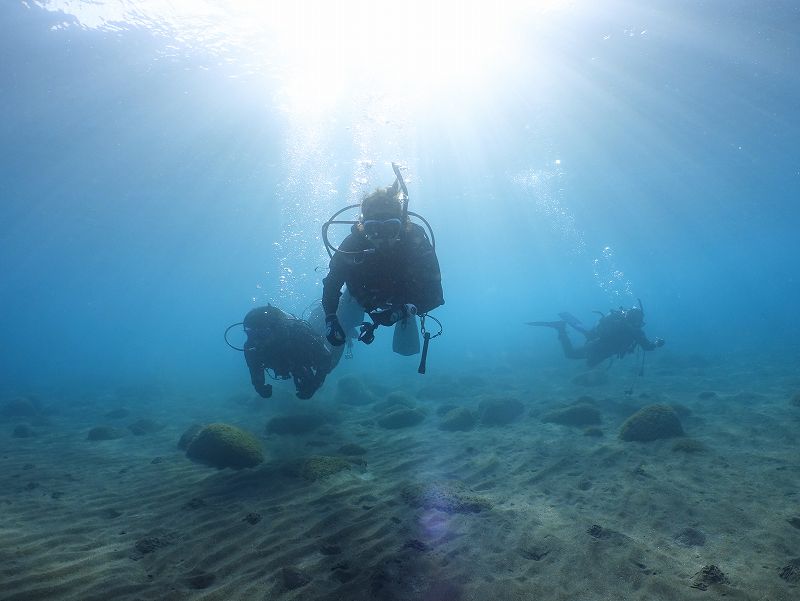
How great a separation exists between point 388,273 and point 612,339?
47.2 feet

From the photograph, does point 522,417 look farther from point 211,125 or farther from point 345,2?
point 211,125

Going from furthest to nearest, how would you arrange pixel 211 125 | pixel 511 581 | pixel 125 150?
pixel 125 150 < pixel 211 125 < pixel 511 581

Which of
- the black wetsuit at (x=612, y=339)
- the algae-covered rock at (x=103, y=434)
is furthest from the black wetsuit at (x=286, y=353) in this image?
the black wetsuit at (x=612, y=339)

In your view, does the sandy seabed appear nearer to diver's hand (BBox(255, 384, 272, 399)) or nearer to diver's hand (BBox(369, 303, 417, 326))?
diver's hand (BBox(255, 384, 272, 399))

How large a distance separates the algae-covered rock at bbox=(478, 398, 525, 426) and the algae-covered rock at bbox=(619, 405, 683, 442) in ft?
13.2

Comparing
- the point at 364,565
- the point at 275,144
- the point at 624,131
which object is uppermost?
the point at 275,144

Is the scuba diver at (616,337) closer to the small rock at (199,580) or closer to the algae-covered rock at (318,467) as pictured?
the algae-covered rock at (318,467)

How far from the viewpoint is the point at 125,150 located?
73.2 ft

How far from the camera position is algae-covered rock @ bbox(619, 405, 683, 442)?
9.89 metres

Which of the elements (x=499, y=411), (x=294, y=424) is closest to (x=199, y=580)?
(x=294, y=424)

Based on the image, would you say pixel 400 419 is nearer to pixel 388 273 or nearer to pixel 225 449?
pixel 225 449

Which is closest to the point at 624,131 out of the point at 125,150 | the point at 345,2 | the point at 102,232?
the point at 345,2

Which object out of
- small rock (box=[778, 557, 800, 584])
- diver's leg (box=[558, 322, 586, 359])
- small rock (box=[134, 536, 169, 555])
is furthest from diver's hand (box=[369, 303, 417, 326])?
diver's leg (box=[558, 322, 586, 359])

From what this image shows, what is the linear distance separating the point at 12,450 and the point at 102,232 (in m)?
30.2
